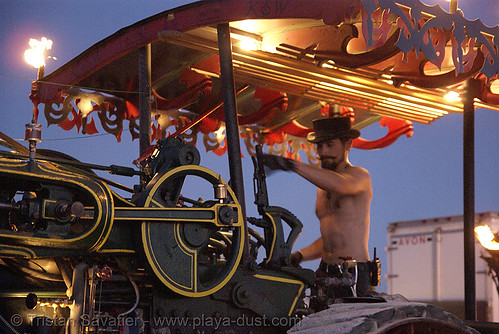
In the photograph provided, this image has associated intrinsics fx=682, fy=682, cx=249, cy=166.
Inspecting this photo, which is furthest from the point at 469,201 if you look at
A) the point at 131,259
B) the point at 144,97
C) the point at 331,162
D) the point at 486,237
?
the point at 131,259

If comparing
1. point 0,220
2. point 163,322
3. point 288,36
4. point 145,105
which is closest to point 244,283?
point 163,322

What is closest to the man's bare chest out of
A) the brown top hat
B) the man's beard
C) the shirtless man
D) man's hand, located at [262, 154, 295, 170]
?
the shirtless man

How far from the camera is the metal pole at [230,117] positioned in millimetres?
4415

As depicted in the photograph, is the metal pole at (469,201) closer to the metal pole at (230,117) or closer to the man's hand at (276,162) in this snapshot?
the man's hand at (276,162)

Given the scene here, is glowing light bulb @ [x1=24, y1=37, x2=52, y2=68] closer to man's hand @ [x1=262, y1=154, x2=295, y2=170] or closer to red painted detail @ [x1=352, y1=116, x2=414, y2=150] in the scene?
man's hand @ [x1=262, y1=154, x2=295, y2=170]

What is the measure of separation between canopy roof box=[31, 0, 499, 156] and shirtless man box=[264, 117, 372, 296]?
456 millimetres

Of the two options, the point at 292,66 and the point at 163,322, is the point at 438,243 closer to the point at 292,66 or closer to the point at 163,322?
the point at 292,66

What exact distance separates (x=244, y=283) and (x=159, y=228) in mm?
659

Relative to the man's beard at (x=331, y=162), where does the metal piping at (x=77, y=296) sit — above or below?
below

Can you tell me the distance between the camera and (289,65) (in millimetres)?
5625

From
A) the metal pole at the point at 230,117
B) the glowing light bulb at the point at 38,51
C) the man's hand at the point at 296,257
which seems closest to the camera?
the metal pole at the point at 230,117

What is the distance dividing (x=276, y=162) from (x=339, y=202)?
1342 millimetres

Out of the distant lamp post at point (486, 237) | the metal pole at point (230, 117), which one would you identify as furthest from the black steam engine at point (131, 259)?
the distant lamp post at point (486, 237)

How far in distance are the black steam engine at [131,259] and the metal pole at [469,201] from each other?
2721 mm
